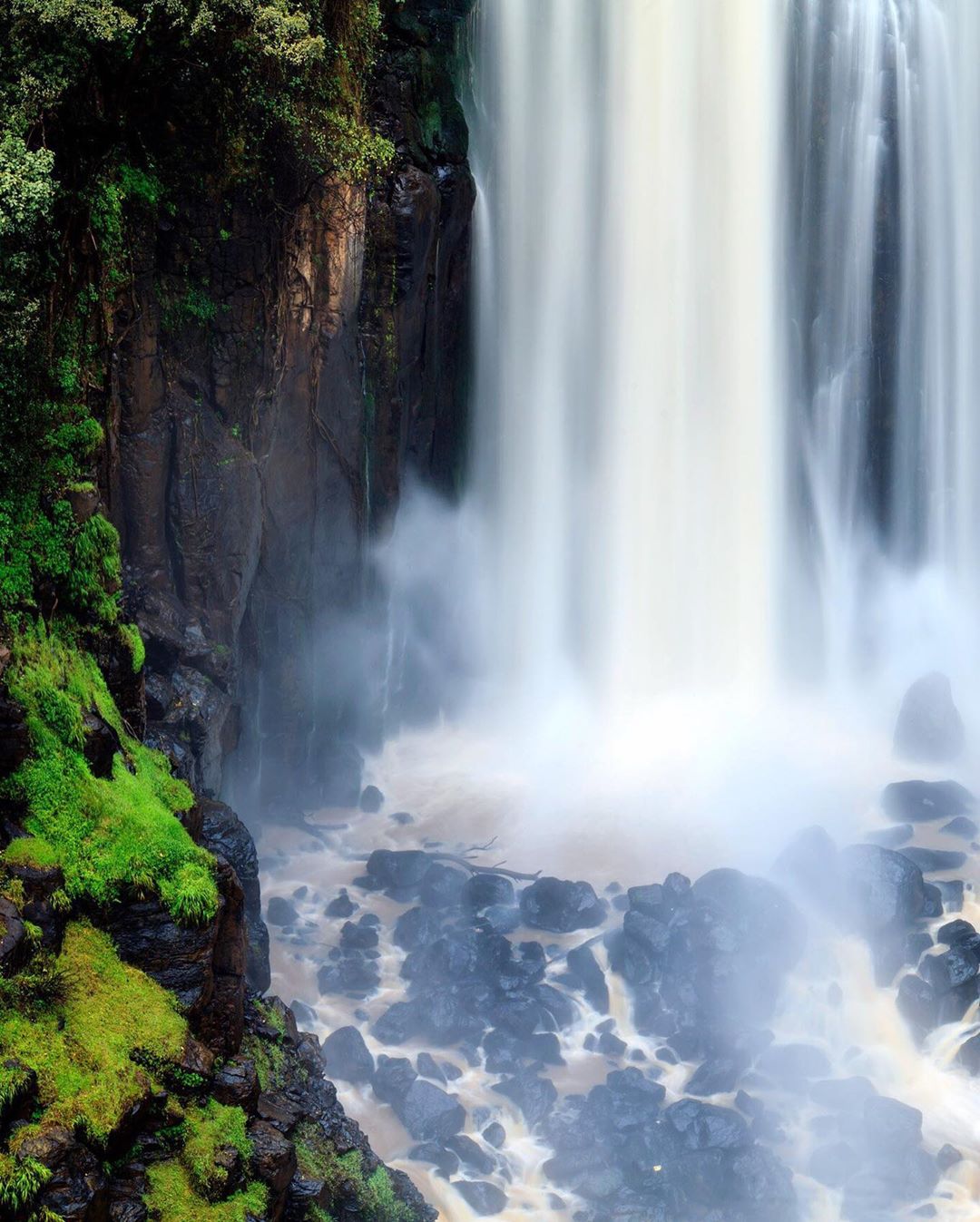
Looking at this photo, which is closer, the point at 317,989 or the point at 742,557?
the point at 317,989

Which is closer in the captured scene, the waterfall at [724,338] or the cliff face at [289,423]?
the cliff face at [289,423]

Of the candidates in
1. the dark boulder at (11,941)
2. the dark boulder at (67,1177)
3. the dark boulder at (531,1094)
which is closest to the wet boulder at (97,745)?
the dark boulder at (11,941)

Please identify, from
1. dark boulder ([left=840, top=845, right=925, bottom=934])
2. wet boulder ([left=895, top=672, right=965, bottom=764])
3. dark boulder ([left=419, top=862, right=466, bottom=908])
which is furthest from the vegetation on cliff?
wet boulder ([left=895, top=672, right=965, bottom=764])

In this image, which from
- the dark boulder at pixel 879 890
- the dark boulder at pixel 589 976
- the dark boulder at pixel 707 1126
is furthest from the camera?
the dark boulder at pixel 879 890

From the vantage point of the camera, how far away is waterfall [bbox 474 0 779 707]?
2128 cm

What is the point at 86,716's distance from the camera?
9320mm

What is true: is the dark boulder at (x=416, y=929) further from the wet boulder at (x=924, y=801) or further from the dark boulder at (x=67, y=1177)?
the dark boulder at (x=67, y=1177)

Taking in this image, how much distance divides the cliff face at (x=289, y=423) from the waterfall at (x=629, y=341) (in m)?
1.28

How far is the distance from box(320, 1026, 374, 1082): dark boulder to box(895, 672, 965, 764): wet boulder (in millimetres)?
11242

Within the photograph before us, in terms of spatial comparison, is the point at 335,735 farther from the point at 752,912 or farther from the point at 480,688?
the point at 752,912

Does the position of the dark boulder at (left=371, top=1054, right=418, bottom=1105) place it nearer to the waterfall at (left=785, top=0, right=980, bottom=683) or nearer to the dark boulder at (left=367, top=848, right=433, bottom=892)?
the dark boulder at (left=367, top=848, right=433, bottom=892)

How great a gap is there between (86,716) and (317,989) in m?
6.14

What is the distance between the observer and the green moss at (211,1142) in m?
7.76

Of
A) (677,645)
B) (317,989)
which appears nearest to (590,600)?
(677,645)
